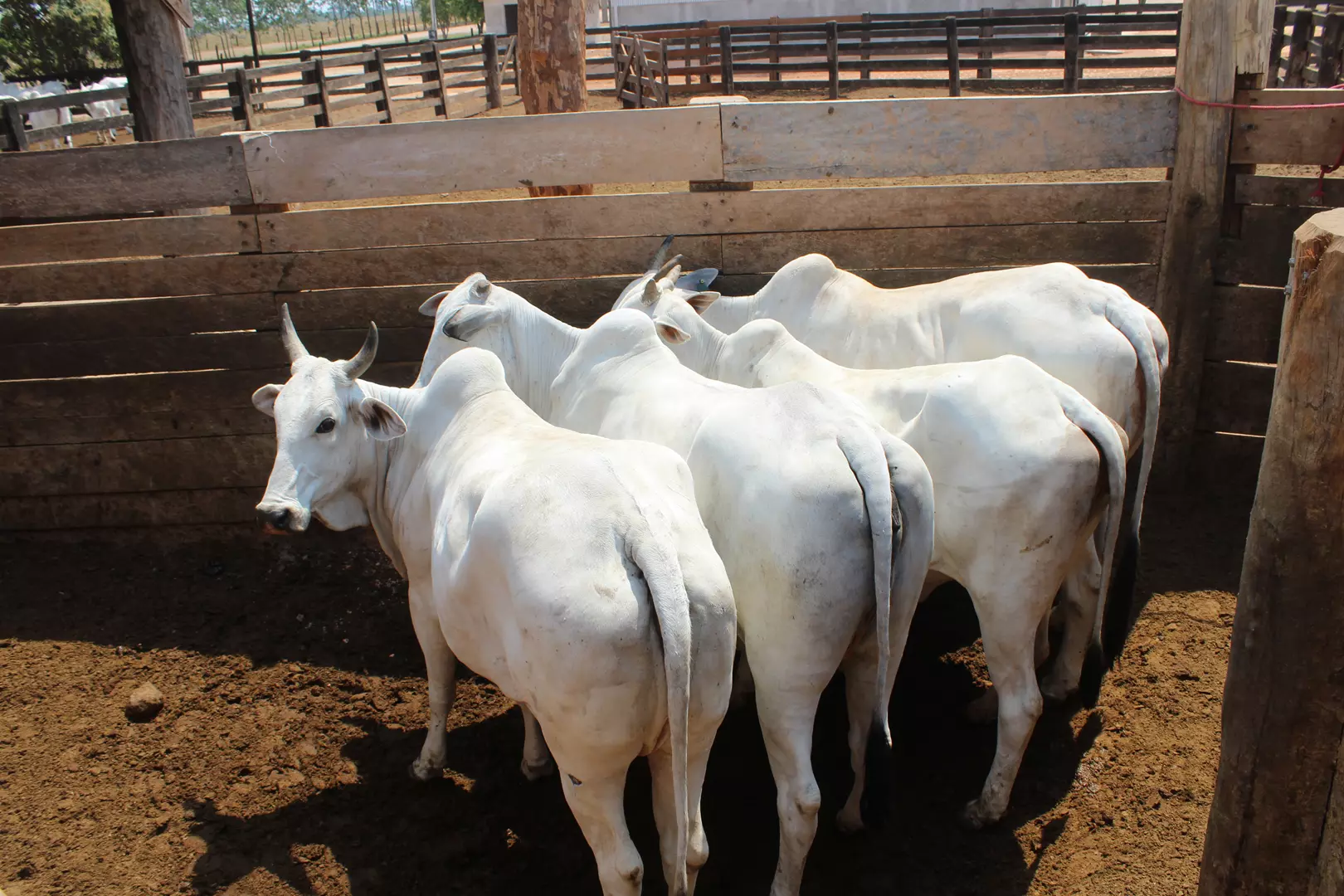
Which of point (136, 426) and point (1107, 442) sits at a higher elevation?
point (1107, 442)

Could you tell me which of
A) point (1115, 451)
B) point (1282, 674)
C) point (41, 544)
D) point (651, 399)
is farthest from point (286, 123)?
point (1282, 674)

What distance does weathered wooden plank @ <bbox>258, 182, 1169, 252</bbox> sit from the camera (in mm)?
5480

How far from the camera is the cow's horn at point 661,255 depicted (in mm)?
5336

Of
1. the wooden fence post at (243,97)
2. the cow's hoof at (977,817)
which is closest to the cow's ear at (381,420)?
the cow's hoof at (977,817)

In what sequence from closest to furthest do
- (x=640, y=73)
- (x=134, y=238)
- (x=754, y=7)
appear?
(x=134, y=238), (x=640, y=73), (x=754, y=7)

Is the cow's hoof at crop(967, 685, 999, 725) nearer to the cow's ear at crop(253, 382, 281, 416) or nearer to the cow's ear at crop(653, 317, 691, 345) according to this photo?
Result: the cow's ear at crop(653, 317, 691, 345)

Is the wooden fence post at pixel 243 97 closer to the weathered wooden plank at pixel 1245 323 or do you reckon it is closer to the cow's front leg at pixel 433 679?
the cow's front leg at pixel 433 679

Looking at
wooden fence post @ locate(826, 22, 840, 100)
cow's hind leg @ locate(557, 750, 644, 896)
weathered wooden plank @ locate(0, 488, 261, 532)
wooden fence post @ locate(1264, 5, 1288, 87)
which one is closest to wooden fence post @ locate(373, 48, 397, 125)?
wooden fence post @ locate(826, 22, 840, 100)

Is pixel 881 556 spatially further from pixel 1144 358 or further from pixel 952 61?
pixel 952 61

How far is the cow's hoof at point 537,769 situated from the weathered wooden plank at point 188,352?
2.60 meters

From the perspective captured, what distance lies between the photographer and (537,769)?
4.18m

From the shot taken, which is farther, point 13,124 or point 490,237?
point 13,124

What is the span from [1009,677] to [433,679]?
2225 millimetres

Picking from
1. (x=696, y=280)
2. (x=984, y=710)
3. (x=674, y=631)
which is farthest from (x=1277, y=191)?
(x=674, y=631)
